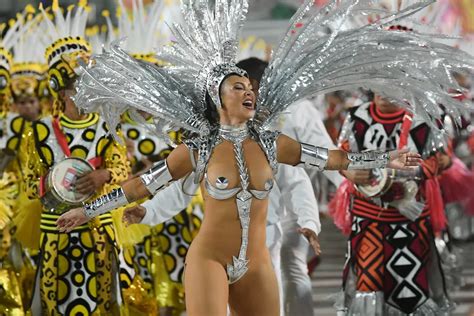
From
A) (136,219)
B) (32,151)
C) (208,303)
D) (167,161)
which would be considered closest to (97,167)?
(32,151)

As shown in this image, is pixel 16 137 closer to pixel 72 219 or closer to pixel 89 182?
pixel 89 182

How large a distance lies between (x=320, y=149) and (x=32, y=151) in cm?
195

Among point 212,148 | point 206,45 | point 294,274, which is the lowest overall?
point 294,274

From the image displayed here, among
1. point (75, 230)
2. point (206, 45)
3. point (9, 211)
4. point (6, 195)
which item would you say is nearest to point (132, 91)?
point (206, 45)

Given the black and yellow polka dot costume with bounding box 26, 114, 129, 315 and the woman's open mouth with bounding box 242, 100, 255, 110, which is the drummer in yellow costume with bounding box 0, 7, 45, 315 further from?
the woman's open mouth with bounding box 242, 100, 255, 110

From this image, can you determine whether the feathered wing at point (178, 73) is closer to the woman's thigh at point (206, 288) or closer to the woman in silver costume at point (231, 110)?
the woman in silver costume at point (231, 110)

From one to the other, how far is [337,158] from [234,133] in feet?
1.71

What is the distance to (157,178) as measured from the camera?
18.8 ft

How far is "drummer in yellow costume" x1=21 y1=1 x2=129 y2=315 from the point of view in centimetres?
703

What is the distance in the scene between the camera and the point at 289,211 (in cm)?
764

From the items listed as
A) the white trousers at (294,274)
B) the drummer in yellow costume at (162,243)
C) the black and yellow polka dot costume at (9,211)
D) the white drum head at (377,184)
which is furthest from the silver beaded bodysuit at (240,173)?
the drummer in yellow costume at (162,243)

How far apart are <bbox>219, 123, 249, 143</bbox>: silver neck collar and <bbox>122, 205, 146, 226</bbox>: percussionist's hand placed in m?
0.75

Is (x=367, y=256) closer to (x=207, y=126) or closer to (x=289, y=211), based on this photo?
(x=289, y=211)

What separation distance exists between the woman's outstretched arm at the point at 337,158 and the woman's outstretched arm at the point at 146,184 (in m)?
0.44
